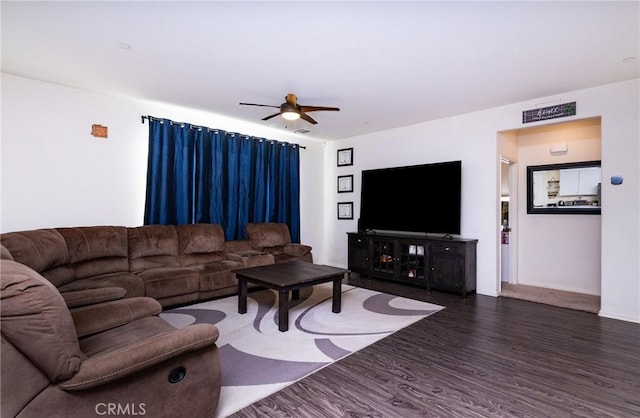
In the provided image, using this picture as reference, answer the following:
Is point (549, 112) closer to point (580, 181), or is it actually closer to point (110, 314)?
point (580, 181)

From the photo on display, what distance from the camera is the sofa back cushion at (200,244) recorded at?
14.7 ft

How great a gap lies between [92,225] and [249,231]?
84.7 inches

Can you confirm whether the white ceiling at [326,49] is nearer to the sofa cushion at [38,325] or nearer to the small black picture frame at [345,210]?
the sofa cushion at [38,325]

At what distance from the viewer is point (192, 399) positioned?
1670 millimetres

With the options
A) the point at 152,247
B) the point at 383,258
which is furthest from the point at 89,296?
the point at 383,258

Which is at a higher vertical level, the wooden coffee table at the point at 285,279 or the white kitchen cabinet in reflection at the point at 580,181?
the white kitchen cabinet in reflection at the point at 580,181

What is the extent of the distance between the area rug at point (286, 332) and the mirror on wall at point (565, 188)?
255cm

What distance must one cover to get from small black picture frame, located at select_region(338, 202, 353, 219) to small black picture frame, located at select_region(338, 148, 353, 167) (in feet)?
2.65

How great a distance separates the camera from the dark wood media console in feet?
→ 14.9

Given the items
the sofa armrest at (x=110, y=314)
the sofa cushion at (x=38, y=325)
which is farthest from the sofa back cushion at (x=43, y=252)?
the sofa cushion at (x=38, y=325)

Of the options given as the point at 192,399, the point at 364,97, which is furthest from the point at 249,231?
the point at 192,399

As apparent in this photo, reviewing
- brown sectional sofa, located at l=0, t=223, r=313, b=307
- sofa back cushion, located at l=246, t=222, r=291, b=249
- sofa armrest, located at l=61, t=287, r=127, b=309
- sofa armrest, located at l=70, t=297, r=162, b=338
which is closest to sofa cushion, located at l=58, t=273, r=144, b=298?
brown sectional sofa, located at l=0, t=223, r=313, b=307

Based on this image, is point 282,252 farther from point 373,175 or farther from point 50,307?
point 50,307

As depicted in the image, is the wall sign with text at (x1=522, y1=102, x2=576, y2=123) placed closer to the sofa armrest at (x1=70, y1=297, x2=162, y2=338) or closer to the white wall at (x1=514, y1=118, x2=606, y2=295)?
the white wall at (x1=514, y1=118, x2=606, y2=295)
